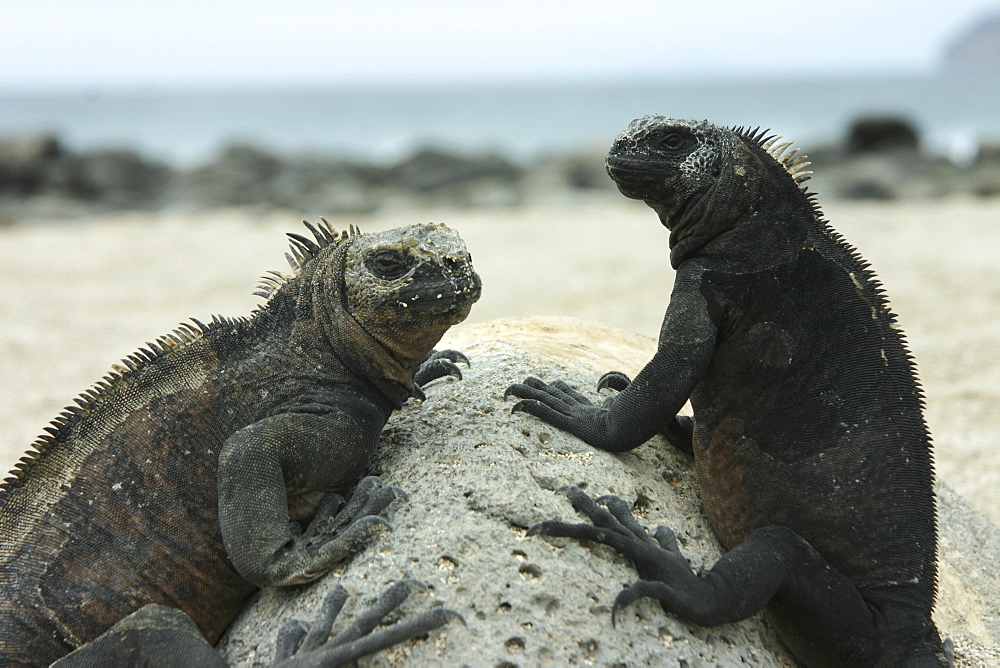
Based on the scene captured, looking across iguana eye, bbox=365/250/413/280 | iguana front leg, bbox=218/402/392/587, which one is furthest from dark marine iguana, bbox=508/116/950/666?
iguana eye, bbox=365/250/413/280

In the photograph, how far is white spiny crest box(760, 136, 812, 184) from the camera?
3.35 meters

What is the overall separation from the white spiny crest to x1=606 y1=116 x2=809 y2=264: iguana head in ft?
0.04

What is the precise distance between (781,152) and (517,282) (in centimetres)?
811

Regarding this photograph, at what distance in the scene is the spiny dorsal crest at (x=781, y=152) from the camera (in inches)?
132

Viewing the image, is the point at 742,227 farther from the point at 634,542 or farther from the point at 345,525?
the point at 345,525

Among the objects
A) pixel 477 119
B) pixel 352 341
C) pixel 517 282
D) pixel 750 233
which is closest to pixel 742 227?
pixel 750 233

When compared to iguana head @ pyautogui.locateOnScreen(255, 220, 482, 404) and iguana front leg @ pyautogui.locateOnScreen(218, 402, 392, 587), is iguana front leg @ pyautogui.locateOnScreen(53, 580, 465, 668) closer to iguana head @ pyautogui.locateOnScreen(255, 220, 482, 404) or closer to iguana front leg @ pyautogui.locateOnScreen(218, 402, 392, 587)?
iguana front leg @ pyautogui.locateOnScreen(218, 402, 392, 587)

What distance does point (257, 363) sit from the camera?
10.1ft

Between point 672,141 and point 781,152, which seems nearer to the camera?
point 672,141

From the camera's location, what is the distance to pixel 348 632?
8.06 feet

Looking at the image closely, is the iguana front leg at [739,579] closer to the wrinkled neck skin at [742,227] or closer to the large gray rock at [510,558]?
the large gray rock at [510,558]

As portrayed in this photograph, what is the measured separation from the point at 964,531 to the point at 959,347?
461 cm

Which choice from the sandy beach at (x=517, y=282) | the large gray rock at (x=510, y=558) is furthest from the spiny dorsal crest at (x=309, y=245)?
the sandy beach at (x=517, y=282)

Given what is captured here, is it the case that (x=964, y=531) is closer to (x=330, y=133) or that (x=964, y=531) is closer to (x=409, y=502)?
(x=409, y=502)
